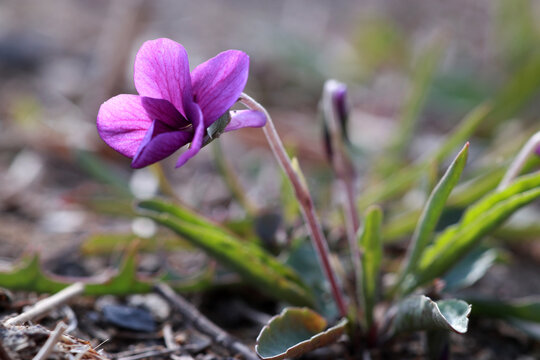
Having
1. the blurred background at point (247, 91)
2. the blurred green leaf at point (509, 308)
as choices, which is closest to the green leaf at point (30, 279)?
the blurred background at point (247, 91)

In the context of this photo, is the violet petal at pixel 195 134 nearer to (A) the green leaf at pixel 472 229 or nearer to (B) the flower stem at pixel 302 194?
(B) the flower stem at pixel 302 194

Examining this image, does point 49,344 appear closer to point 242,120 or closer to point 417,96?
point 242,120

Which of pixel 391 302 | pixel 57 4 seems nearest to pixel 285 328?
pixel 391 302

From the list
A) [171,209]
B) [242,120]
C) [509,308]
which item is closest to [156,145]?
[242,120]

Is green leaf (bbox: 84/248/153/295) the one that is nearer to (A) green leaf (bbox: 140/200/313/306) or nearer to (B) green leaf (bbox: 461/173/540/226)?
(A) green leaf (bbox: 140/200/313/306)

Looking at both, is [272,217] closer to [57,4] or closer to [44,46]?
[44,46]
